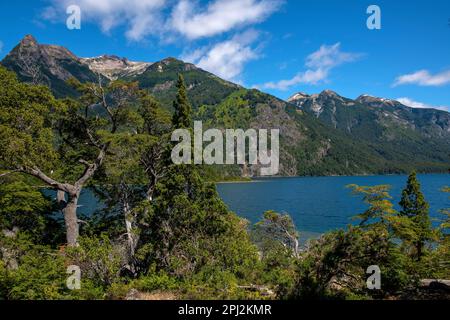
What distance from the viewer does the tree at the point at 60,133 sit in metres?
14.4

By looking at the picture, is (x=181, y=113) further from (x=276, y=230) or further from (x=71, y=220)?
(x=276, y=230)

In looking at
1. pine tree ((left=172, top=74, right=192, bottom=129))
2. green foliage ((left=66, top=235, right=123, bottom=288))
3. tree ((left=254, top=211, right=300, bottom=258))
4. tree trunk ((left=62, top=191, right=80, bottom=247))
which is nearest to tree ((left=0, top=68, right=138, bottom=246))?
tree trunk ((left=62, top=191, right=80, bottom=247))

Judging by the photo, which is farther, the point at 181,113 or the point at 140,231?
the point at 181,113

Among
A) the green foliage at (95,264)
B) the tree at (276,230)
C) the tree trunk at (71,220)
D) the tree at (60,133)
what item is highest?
the tree at (60,133)

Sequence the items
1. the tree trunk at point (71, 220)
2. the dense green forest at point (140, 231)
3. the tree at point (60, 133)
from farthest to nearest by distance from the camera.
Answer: the tree trunk at point (71, 220), the tree at point (60, 133), the dense green forest at point (140, 231)

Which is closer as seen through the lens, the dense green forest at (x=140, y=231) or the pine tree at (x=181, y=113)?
the dense green forest at (x=140, y=231)

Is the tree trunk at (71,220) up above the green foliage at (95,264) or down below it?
above

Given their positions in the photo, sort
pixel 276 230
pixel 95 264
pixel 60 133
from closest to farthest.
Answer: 1. pixel 95 264
2. pixel 60 133
3. pixel 276 230

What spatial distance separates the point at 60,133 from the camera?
1923 centimetres

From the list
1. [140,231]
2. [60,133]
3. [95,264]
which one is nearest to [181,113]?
[60,133]

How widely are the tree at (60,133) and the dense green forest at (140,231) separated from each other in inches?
2.3

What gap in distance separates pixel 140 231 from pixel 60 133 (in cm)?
791

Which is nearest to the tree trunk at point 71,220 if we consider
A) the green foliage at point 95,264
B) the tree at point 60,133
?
the tree at point 60,133

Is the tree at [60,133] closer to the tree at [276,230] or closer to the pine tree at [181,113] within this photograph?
the pine tree at [181,113]
